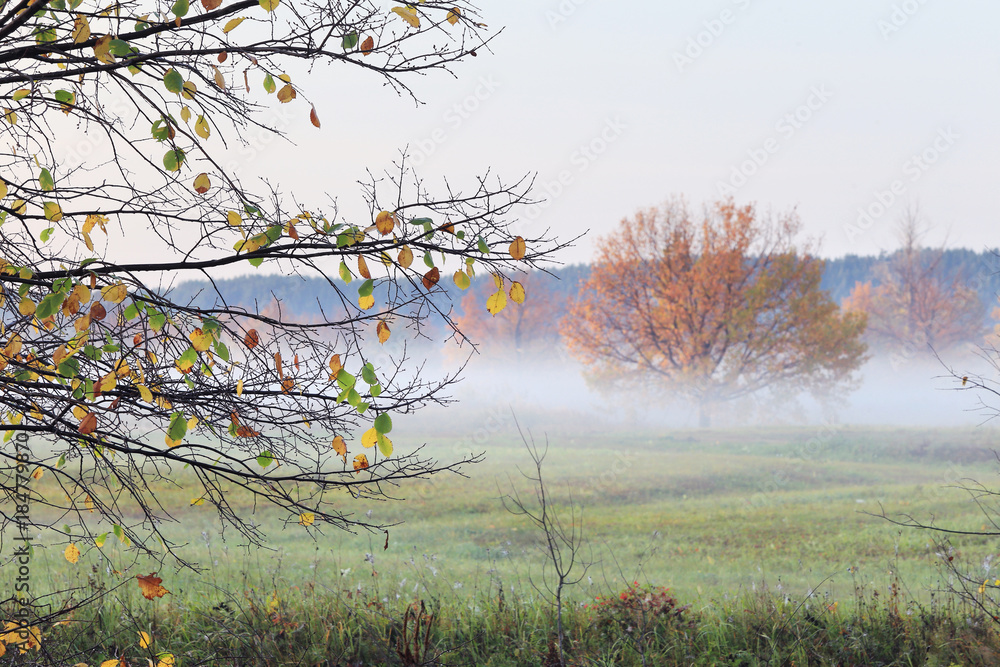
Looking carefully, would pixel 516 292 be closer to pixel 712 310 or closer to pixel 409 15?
pixel 409 15

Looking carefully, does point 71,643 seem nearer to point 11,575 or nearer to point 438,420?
point 11,575

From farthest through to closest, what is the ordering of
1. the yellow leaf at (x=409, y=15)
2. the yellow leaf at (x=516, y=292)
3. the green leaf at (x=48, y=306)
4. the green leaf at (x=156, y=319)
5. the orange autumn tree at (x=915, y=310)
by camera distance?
the orange autumn tree at (x=915, y=310), the yellow leaf at (x=409, y=15), the green leaf at (x=156, y=319), the yellow leaf at (x=516, y=292), the green leaf at (x=48, y=306)

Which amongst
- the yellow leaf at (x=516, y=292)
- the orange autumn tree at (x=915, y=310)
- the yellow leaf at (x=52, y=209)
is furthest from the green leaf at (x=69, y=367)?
the orange autumn tree at (x=915, y=310)

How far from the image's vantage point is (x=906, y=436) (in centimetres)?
2730

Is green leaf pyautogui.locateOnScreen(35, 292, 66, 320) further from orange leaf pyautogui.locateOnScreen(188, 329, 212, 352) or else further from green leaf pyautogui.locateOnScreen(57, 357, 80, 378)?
orange leaf pyautogui.locateOnScreen(188, 329, 212, 352)

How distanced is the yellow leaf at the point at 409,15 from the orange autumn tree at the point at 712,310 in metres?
24.6

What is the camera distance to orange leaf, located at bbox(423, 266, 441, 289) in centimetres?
320

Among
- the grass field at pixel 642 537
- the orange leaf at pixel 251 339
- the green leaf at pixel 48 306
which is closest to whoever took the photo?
the green leaf at pixel 48 306

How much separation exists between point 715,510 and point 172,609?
11270 mm

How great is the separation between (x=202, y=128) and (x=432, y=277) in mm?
1385

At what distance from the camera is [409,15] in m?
3.66

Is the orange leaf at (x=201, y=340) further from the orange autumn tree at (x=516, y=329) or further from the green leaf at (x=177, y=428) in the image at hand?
the orange autumn tree at (x=516, y=329)

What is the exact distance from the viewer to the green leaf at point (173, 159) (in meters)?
3.38

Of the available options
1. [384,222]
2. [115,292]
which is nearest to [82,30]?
[115,292]
